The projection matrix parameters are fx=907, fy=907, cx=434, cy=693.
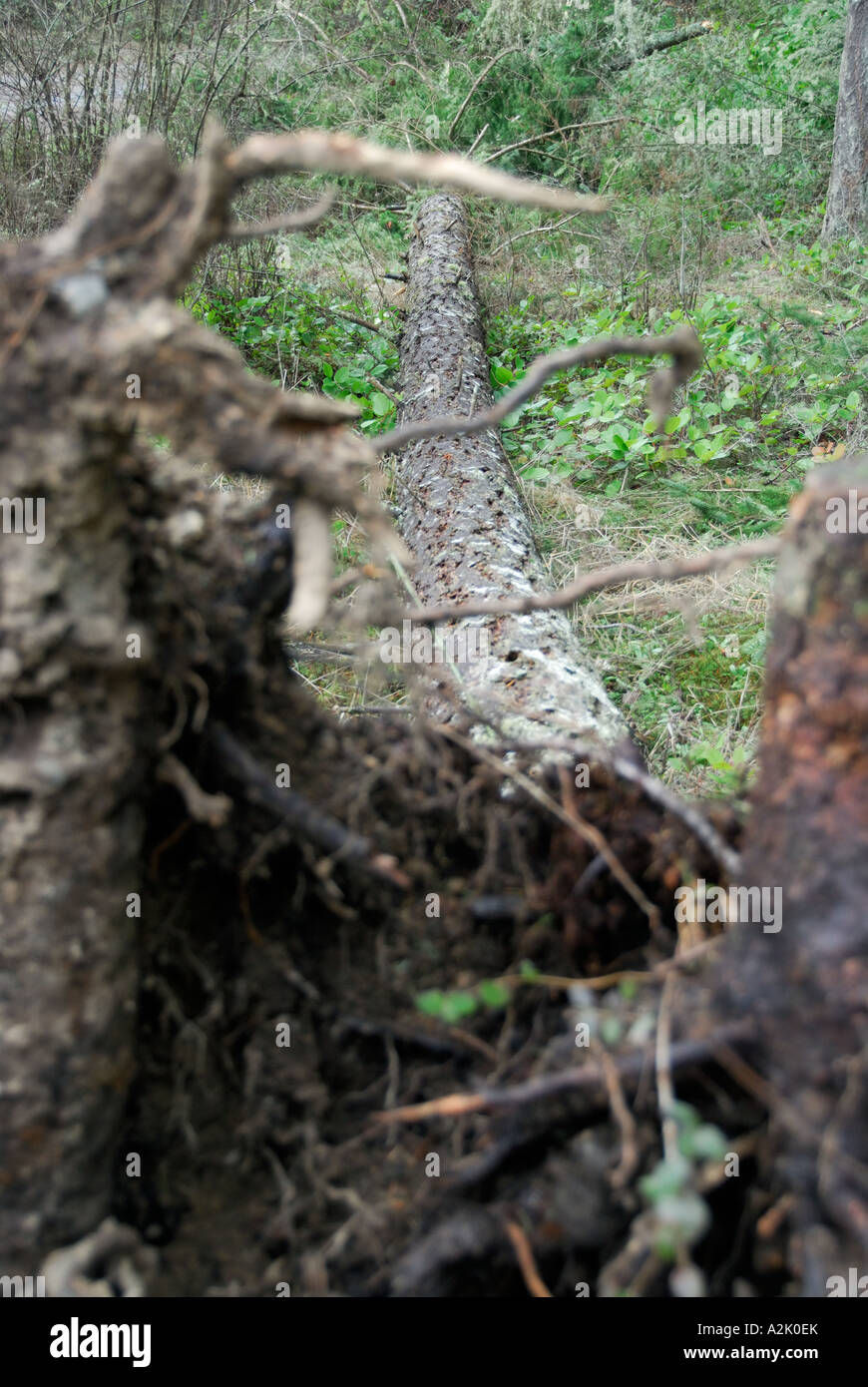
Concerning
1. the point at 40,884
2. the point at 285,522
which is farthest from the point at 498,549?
the point at 40,884

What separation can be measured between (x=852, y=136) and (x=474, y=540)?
593cm

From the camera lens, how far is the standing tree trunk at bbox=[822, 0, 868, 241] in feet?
21.5

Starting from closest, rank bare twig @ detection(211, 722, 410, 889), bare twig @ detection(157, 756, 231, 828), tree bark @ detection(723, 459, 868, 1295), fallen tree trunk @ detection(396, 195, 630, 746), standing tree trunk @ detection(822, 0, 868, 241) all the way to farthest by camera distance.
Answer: tree bark @ detection(723, 459, 868, 1295), bare twig @ detection(157, 756, 231, 828), bare twig @ detection(211, 722, 410, 889), fallen tree trunk @ detection(396, 195, 630, 746), standing tree trunk @ detection(822, 0, 868, 241)

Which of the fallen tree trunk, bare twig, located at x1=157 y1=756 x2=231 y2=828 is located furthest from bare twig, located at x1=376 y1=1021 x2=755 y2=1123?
the fallen tree trunk

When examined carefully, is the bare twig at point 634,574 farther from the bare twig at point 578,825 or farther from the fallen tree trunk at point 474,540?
the fallen tree trunk at point 474,540

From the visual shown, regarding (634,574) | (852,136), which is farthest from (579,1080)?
(852,136)

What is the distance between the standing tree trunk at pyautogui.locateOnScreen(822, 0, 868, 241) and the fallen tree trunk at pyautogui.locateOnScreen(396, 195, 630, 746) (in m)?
3.18

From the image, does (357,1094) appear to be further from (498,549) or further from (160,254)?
(498,549)

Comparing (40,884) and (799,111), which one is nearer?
(40,884)

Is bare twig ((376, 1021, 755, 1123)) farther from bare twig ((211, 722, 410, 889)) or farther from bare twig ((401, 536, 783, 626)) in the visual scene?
bare twig ((401, 536, 783, 626))

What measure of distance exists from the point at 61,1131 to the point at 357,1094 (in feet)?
1.17

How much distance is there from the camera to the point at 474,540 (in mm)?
2998

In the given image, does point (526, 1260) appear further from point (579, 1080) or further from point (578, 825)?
point (578, 825)
